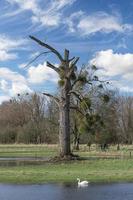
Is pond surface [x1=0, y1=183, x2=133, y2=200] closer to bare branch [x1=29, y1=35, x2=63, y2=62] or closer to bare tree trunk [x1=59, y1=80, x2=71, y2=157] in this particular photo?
bare tree trunk [x1=59, y1=80, x2=71, y2=157]

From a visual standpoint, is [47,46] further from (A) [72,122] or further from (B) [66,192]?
(A) [72,122]

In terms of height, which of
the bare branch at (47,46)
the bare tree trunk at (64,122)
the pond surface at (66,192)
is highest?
the bare branch at (47,46)

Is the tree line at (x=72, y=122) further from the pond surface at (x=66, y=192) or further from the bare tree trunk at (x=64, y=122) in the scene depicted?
the pond surface at (x=66, y=192)

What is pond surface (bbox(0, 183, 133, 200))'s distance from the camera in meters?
18.7

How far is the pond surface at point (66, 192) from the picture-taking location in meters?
18.7

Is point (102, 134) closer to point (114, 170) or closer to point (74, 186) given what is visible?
point (114, 170)

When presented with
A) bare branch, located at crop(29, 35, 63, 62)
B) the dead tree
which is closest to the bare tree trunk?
the dead tree

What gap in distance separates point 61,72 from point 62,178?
62.3 feet

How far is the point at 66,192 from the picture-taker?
2017cm

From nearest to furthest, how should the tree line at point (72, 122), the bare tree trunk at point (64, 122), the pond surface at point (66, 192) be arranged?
the pond surface at point (66, 192), the bare tree trunk at point (64, 122), the tree line at point (72, 122)

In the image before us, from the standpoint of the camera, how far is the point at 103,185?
22594 mm

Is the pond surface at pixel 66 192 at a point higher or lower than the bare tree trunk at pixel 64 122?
lower

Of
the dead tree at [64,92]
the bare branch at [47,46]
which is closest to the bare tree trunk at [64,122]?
the dead tree at [64,92]

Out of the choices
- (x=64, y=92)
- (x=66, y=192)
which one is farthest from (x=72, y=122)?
(x=66, y=192)
